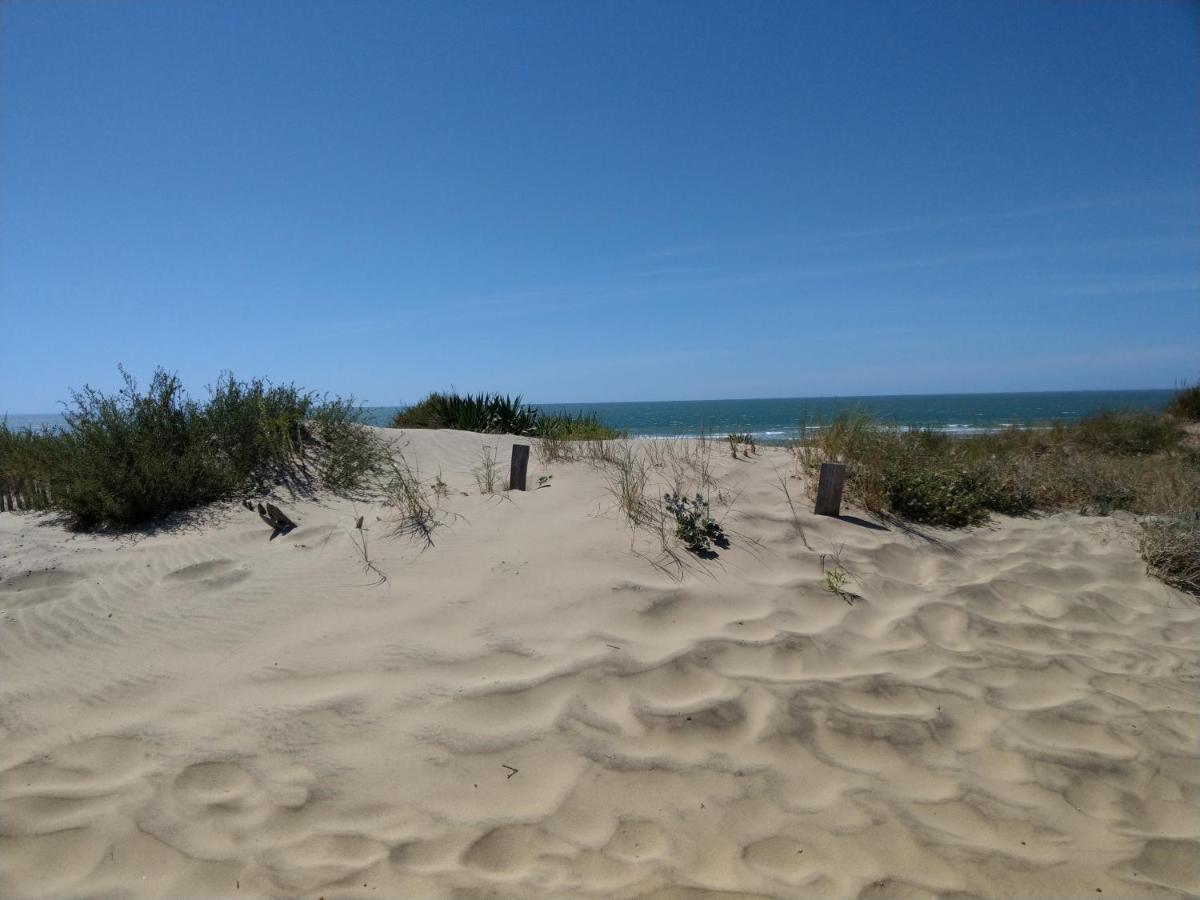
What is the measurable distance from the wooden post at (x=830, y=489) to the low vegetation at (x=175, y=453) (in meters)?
4.50

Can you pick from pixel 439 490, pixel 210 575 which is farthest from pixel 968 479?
pixel 210 575

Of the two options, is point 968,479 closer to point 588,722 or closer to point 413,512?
point 588,722

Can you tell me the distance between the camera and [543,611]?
367cm

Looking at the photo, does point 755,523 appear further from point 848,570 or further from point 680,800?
point 680,800

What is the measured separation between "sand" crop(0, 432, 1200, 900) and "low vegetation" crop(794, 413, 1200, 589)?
2.51 feet

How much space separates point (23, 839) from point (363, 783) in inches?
44.2

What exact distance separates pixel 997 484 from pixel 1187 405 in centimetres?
1243

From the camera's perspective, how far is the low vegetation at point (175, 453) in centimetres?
564

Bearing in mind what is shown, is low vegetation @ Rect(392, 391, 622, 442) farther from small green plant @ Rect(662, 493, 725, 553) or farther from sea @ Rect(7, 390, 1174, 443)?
small green plant @ Rect(662, 493, 725, 553)

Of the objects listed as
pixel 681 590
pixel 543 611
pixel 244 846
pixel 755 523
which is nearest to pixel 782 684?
pixel 681 590

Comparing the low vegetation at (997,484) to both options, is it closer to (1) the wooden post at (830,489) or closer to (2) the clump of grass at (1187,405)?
(1) the wooden post at (830,489)

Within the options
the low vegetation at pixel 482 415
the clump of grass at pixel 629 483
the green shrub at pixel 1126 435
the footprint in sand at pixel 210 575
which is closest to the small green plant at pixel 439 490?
the clump of grass at pixel 629 483

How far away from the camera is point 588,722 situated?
9.23ft

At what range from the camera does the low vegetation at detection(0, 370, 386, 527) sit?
18.5ft
